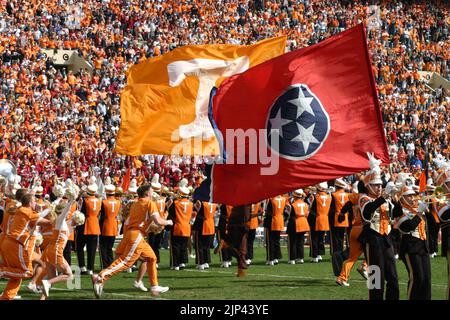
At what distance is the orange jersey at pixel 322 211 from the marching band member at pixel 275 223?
0.68 meters

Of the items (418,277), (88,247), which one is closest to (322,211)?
(88,247)

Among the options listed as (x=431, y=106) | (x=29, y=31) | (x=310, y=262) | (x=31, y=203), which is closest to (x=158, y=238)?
(x=310, y=262)

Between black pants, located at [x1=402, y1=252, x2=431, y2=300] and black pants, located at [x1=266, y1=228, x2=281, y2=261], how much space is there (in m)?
8.60

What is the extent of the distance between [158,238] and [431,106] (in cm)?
2273

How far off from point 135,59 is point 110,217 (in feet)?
61.0

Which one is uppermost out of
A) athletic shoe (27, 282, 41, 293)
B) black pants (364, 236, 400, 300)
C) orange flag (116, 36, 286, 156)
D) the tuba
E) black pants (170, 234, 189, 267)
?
orange flag (116, 36, 286, 156)

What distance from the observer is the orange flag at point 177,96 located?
778 inches

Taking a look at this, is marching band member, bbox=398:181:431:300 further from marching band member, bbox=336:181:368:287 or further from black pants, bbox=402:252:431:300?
marching band member, bbox=336:181:368:287

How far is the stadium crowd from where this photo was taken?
104 ft

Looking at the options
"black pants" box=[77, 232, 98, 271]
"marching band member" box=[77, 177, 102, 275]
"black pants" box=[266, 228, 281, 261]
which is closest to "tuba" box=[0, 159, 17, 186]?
"marching band member" box=[77, 177, 102, 275]

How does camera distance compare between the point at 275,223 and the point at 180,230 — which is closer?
the point at 180,230

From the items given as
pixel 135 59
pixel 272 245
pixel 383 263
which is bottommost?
pixel 383 263

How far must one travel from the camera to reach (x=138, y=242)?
50.1ft

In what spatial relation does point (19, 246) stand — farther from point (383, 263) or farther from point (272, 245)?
point (272, 245)
